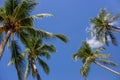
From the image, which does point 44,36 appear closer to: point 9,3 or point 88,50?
point 9,3

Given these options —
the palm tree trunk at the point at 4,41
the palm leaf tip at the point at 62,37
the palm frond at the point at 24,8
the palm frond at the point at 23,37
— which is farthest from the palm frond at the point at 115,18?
the palm tree trunk at the point at 4,41

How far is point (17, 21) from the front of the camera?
2547 cm

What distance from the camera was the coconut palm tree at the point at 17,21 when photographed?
2492 cm

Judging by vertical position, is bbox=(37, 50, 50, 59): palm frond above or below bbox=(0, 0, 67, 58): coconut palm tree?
below

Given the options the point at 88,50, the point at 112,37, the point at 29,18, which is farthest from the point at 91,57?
the point at 29,18

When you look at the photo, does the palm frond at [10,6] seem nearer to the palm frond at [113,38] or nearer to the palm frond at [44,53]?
the palm frond at [44,53]

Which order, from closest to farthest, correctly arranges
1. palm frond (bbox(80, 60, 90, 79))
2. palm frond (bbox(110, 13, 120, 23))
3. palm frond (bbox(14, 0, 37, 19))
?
1. palm frond (bbox(14, 0, 37, 19))
2. palm frond (bbox(110, 13, 120, 23))
3. palm frond (bbox(80, 60, 90, 79))

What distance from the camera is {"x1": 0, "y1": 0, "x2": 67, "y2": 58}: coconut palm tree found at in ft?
81.8

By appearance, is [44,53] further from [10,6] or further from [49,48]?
[10,6]

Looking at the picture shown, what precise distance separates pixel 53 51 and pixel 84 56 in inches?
410

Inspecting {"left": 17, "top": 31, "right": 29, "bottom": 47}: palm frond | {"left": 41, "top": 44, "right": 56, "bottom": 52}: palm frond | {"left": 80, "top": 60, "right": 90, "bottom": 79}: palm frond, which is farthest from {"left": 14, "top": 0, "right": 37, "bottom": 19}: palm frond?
{"left": 80, "top": 60, "right": 90, "bottom": 79}: palm frond

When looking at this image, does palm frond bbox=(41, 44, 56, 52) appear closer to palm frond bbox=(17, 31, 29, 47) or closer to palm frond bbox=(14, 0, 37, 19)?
palm frond bbox=(14, 0, 37, 19)

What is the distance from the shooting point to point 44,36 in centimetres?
2522

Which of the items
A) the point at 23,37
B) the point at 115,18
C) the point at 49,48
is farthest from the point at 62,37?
the point at 115,18
